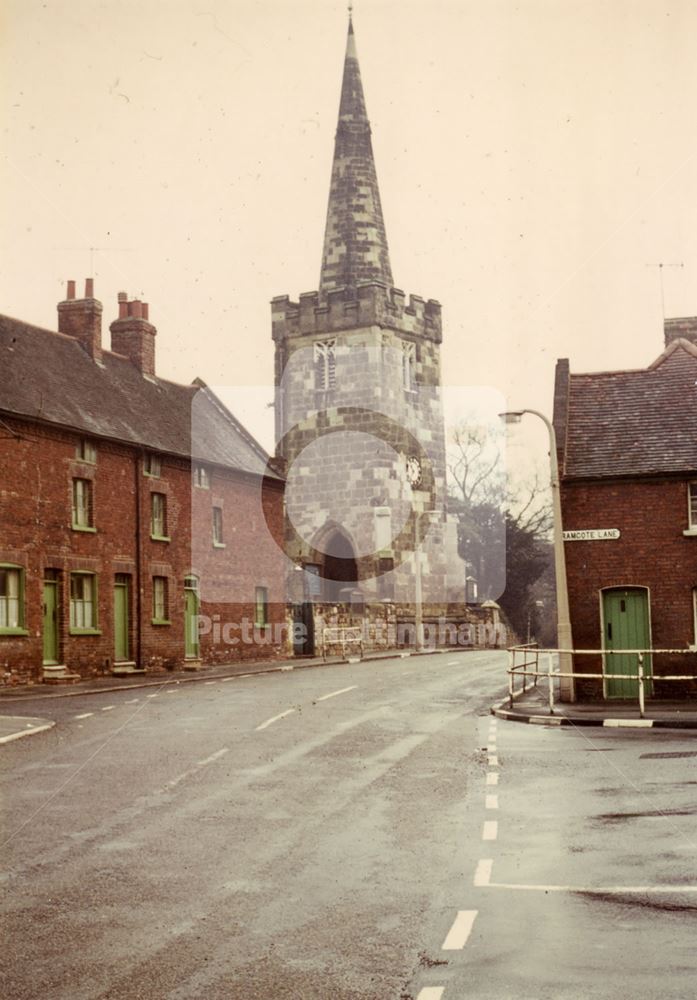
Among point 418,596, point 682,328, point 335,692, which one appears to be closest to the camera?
point 335,692

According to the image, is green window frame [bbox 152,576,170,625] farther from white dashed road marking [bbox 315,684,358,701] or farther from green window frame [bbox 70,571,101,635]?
white dashed road marking [bbox 315,684,358,701]

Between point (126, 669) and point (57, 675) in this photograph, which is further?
point (126, 669)

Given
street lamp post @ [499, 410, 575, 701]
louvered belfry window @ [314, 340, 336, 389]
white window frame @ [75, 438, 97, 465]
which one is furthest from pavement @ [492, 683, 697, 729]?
louvered belfry window @ [314, 340, 336, 389]

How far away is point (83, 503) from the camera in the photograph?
36844 millimetres

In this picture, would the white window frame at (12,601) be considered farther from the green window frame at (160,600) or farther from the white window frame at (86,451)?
the green window frame at (160,600)

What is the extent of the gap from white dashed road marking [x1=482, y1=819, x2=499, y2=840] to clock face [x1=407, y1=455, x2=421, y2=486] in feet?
151

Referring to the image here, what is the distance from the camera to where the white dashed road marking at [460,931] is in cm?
795

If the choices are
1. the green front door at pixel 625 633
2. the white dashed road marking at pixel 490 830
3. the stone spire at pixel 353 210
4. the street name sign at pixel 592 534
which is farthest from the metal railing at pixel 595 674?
the stone spire at pixel 353 210

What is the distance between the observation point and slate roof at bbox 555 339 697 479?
30141 millimetres

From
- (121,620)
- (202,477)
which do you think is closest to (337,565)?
(202,477)

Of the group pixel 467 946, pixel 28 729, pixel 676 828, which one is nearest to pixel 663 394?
pixel 28 729

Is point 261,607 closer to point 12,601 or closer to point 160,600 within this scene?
point 160,600

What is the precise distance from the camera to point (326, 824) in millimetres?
12602

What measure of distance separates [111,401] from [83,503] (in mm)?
4464
